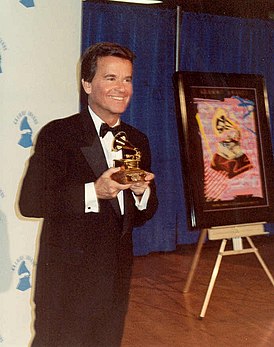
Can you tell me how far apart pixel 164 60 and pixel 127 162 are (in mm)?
3416

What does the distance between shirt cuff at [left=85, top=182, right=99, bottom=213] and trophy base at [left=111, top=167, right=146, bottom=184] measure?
99 millimetres

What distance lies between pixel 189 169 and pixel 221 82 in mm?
567

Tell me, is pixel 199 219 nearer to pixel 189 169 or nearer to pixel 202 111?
pixel 189 169

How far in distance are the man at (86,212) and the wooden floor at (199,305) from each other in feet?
3.85

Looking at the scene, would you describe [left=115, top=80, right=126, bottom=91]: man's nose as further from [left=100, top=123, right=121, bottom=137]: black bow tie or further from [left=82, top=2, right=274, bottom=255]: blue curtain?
[left=82, top=2, right=274, bottom=255]: blue curtain

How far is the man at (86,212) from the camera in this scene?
1.70 metres

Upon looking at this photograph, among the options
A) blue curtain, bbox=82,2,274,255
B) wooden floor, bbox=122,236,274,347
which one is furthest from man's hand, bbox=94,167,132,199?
blue curtain, bbox=82,2,274,255

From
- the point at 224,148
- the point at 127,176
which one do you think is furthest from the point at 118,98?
the point at 224,148

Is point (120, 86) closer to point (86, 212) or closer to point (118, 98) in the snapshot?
point (118, 98)

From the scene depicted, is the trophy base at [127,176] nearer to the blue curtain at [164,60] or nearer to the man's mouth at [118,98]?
the man's mouth at [118,98]

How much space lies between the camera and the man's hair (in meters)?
1.70

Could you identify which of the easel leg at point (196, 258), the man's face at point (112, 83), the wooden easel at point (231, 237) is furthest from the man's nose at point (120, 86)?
the easel leg at point (196, 258)

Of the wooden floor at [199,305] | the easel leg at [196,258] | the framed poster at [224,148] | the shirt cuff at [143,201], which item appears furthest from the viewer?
the easel leg at [196,258]

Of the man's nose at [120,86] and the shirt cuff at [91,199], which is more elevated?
the man's nose at [120,86]
